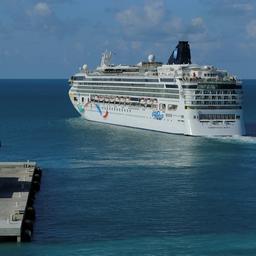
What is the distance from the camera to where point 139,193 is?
46.2 meters

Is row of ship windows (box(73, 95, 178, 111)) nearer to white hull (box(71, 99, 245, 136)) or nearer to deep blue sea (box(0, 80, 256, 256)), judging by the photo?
white hull (box(71, 99, 245, 136))

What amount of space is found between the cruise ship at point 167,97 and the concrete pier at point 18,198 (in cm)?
2460

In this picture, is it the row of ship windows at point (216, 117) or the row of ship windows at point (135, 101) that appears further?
the row of ship windows at point (135, 101)

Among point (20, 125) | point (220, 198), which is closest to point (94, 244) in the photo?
point (220, 198)

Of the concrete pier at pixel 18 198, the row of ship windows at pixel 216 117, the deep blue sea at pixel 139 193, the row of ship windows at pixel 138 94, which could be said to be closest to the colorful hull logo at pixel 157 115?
the row of ship windows at pixel 138 94

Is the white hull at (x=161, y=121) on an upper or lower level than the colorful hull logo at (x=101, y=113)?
lower

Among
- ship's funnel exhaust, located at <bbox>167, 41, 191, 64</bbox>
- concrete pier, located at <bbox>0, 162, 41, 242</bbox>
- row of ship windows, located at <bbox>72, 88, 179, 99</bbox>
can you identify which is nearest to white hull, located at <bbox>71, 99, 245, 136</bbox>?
row of ship windows, located at <bbox>72, 88, 179, 99</bbox>

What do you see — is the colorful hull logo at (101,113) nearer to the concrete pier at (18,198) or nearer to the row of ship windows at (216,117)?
the row of ship windows at (216,117)

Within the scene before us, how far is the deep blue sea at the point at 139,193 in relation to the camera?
34500 millimetres

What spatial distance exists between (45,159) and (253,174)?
18.1m

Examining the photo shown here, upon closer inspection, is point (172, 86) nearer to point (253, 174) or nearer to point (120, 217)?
point (253, 174)

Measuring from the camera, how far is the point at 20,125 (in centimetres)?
9456

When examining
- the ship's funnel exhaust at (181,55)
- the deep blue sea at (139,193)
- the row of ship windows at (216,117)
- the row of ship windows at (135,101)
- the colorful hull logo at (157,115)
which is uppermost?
the ship's funnel exhaust at (181,55)

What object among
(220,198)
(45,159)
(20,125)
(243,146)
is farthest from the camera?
(20,125)
